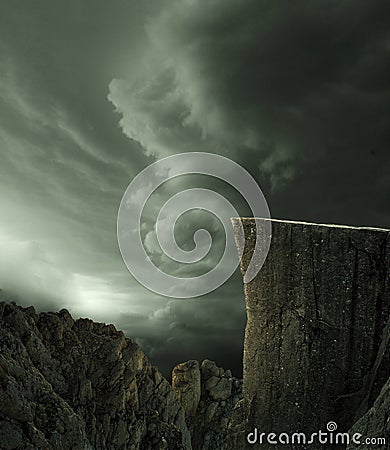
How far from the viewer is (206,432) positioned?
31.3 metres

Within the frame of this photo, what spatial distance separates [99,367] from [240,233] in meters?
12.9

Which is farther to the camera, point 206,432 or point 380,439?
point 206,432

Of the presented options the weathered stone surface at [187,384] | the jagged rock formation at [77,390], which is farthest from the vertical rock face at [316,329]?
the weathered stone surface at [187,384]

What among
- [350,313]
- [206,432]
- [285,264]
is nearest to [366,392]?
[350,313]

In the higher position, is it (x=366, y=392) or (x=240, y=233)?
(x=240, y=233)

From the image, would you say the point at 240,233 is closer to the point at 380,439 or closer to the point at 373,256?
the point at 373,256

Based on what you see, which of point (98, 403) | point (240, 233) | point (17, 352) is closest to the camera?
point (240, 233)

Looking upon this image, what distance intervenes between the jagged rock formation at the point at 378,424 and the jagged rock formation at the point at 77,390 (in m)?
8.77

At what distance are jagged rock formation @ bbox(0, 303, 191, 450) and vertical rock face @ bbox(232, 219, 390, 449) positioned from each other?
6007 mm

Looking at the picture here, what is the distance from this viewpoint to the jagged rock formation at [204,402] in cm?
3117

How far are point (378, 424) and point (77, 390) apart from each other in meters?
15.4

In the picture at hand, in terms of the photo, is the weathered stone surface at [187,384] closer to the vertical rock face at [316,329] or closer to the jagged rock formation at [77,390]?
the jagged rock formation at [77,390]

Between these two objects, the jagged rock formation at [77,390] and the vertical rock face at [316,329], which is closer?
the vertical rock face at [316,329]

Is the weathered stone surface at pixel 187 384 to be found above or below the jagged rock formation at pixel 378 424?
above
